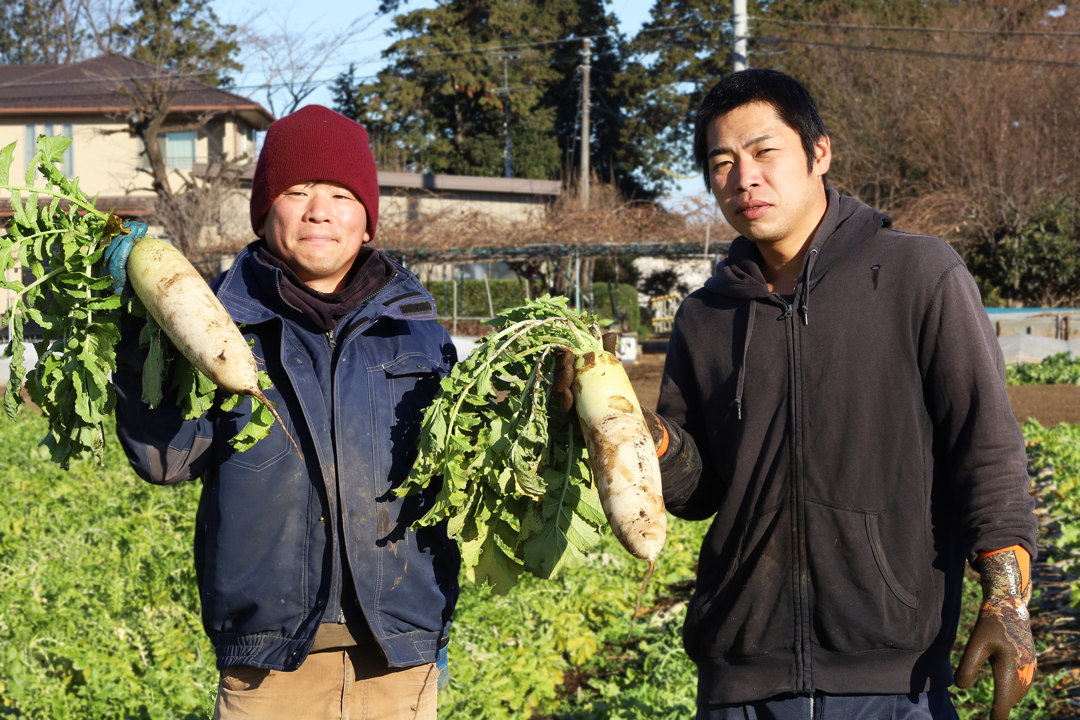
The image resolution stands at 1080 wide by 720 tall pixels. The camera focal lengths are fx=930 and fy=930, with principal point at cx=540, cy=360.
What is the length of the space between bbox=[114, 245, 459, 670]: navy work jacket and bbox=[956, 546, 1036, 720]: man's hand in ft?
3.76

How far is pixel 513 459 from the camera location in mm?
2018

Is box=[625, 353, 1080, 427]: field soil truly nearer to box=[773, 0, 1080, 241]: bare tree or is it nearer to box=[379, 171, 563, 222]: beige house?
box=[773, 0, 1080, 241]: bare tree

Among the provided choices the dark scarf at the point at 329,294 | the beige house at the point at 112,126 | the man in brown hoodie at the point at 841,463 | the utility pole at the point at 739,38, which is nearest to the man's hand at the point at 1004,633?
the man in brown hoodie at the point at 841,463

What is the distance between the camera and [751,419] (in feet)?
7.09

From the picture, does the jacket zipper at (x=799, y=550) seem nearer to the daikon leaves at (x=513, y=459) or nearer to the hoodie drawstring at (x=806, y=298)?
the hoodie drawstring at (x=806, y=298)

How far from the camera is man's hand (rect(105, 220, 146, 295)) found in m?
2.11

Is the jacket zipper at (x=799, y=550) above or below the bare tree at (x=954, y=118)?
below

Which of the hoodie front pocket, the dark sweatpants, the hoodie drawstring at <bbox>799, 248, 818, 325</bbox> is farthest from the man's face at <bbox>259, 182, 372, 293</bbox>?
the dark sweatpants

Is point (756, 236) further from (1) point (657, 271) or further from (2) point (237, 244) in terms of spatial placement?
(1) point (657, 271)

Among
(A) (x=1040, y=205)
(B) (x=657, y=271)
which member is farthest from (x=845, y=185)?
(B) (x=657, y=271)

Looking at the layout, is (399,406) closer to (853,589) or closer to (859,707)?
(853,589)

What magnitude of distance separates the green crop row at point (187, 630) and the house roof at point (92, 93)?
70.8ft

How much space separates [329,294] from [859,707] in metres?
1.51

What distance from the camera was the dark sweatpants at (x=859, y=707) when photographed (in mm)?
2006
